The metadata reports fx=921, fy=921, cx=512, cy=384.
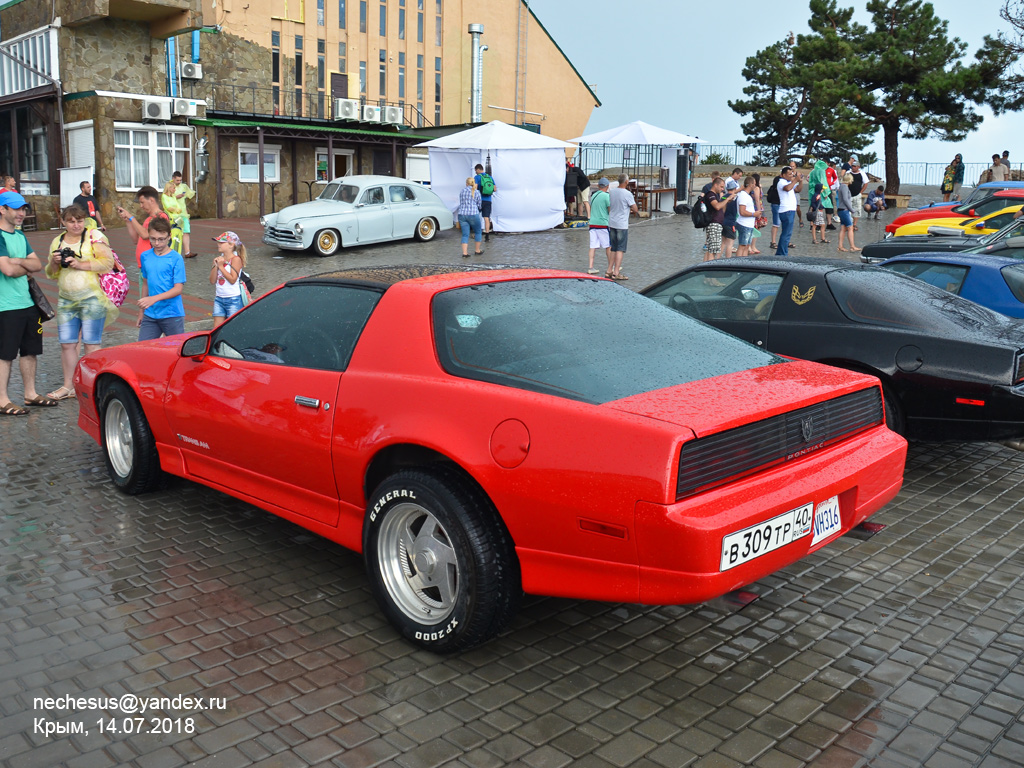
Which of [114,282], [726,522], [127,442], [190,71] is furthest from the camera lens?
[190,71]

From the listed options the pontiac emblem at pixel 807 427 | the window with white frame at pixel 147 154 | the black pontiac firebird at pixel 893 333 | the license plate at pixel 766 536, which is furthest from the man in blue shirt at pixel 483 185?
the license plate at pixel 766 536

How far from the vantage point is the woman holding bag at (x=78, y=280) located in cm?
775

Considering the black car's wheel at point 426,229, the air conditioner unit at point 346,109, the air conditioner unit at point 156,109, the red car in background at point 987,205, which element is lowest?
the black car's wheel at point 426,229

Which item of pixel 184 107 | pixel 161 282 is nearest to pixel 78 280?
pixel 161 282

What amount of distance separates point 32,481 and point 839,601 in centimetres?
485

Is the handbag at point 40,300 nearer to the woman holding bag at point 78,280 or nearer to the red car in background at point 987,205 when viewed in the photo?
the woman holding bag at point 78,280

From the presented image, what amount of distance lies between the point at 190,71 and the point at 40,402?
1045 inches

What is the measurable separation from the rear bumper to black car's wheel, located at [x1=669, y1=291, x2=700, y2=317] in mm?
3364

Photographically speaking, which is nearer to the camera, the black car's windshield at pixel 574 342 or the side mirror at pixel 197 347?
the black car's windshield at pixel 574 342

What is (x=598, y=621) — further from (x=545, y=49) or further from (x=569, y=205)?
(x=545, y=49)

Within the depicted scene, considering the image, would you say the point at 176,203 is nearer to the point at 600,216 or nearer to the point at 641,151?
the point at 600,216

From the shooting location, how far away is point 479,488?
11.7ft

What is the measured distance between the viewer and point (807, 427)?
3590 mm

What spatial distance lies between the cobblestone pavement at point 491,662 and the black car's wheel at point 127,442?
292 mm
